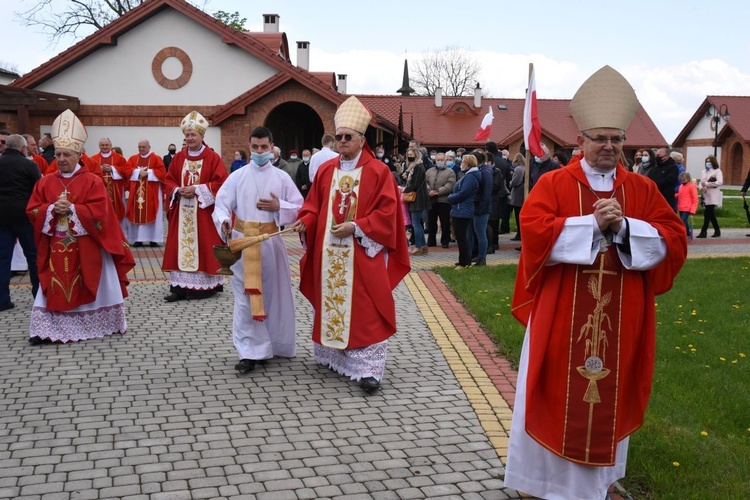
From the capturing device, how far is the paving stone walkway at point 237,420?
4.46 m

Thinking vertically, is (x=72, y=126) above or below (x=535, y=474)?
above

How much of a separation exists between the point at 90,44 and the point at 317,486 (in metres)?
21.9

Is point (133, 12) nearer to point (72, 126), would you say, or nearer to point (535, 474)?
point (72, 126)

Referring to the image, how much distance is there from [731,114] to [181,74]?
128 feet

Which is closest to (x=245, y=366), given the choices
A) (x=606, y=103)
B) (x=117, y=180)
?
(x=606, y=103)

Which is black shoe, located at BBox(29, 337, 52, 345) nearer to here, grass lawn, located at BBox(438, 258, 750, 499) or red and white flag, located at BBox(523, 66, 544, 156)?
grass lawn, located at BBox(438, 258, 750, 499)

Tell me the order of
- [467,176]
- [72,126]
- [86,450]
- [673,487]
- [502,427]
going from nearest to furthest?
[673,487] → [86,450] → [502,427] → [72,126] → [467,176]

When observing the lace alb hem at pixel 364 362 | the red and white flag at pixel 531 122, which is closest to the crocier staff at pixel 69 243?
the lace alb hem at pixel 364 362

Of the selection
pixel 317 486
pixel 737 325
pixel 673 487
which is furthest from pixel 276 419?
pixel 737 325

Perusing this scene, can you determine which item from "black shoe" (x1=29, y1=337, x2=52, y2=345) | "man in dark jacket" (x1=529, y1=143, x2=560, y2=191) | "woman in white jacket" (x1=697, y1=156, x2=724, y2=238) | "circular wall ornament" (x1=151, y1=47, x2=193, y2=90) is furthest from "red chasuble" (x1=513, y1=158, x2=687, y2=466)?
"circular wall ornament" (x1=151, y1=47, x2=193, y2=90)

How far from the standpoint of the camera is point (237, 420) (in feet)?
18.1

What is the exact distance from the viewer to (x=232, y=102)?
22.7 m

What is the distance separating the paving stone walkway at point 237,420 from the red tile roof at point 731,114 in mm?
46170

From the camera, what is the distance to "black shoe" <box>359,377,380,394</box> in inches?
244
